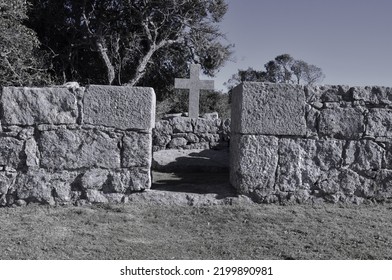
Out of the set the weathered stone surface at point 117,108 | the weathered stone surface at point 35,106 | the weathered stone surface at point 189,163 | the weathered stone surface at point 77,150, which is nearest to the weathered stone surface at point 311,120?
the weathered stone surface at point 117,108

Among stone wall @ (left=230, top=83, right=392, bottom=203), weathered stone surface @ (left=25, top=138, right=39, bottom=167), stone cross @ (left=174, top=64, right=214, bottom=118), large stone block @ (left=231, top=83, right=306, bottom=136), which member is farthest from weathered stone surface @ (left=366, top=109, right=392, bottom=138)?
stone cross @ (left=174, top=64, right=214, bottom=118)

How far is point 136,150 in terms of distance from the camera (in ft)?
16.7

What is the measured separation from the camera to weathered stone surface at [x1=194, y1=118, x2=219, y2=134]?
9.45 metres

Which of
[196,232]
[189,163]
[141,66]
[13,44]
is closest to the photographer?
[196,232]

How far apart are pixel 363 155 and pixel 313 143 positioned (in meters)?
0.62

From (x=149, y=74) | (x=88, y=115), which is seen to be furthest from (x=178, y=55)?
(x=88, y=115)

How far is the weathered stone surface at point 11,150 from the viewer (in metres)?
5.05

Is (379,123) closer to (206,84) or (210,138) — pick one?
(210,138)

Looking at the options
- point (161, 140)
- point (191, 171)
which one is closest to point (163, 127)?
point (161, 140)

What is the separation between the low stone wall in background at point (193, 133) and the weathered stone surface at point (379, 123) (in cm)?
450

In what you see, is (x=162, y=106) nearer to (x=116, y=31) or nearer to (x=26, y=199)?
(x=116, y=31)

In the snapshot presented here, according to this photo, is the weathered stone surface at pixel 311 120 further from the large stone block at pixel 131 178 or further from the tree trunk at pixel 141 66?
the tree trunk at pixel 141 66

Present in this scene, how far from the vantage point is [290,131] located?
16.8 ft

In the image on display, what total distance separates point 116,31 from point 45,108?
1167cm
